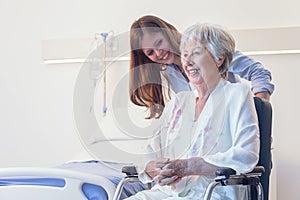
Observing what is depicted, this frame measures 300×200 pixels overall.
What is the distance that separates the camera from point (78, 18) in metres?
3.25

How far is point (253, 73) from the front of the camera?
214 cm

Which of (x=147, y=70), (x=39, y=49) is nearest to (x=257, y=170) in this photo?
(x=147, y=70)

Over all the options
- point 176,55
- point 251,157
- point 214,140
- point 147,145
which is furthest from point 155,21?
point 251,157

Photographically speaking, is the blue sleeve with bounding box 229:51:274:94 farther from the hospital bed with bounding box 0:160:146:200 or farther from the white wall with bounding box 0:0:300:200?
the white wall with bounding box 0:0:300:200

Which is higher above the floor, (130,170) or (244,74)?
(244,74)

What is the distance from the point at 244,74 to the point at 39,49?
1.66 m

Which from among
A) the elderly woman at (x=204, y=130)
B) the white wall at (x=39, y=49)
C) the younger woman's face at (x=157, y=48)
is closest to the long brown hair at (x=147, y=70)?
the younger woman's face at (x=157, y=48)

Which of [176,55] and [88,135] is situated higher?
[176,55]

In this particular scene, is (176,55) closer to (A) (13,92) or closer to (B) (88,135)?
(B) (88,135)

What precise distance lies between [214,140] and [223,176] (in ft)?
0.68

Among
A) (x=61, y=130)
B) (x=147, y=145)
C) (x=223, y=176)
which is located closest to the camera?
(x=223, y=176)

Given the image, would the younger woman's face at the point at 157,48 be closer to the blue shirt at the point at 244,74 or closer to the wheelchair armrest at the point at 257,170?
the blue shirt at the point at 244,74

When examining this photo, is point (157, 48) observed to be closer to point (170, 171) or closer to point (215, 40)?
point (215, 40)

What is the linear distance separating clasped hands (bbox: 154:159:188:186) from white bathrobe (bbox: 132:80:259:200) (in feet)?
0.18
